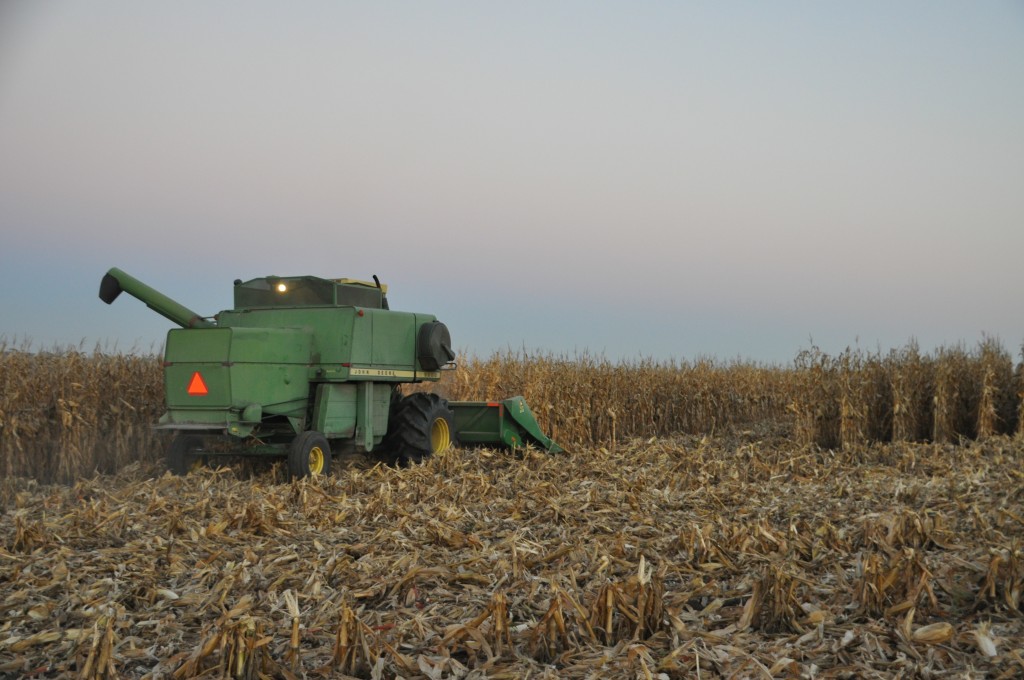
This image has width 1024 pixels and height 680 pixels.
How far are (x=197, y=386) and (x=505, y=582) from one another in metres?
5.35

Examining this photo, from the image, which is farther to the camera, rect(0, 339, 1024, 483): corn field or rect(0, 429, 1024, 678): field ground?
rect(0, 339, 1024, 483): corn field

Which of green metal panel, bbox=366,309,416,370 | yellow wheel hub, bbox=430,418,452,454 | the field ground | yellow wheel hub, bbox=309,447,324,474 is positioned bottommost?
the field ground

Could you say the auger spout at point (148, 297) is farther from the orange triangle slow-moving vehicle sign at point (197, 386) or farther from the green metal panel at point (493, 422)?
the green metal panel at point (493, 422)

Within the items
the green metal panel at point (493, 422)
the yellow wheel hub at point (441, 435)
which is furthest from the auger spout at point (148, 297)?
the green metal panel at point (493, 422)

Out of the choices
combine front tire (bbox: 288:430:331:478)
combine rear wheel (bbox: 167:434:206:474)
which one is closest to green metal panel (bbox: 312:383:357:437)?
combine front tire (bbox: 288:430:331:478)

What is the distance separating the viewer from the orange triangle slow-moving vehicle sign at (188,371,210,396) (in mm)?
9727

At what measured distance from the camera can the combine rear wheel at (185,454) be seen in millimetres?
10453

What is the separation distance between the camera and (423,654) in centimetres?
464

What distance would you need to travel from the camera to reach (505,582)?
18.9ft

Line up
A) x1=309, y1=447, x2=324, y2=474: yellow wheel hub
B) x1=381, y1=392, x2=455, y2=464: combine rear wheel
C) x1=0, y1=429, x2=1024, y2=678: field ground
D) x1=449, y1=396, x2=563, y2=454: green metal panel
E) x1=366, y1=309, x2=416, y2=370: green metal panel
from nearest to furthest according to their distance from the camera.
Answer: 1. x1=0, y1=429, x2=1024, y2=678: field ground
2. x1=309, y1=447, x2=324, y2=474: yellow wheel hub
3. x1=366, y1=309, x2=416, y2=370: green metal panel
4. x1=381, y1=392, x2=455, y2=464: combine rear wheel
5. x1=449, y1=396, x2=563, y2=454: green metal panel

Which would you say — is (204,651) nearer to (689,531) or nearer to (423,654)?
(423,654)

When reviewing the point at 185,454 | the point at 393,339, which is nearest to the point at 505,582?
the point at 393,339

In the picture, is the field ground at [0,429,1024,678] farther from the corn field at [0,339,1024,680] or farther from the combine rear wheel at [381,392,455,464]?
the combine rear wheel at [381,392,455,464]

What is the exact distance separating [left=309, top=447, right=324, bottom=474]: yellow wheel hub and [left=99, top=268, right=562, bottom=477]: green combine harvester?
0.5 inches
